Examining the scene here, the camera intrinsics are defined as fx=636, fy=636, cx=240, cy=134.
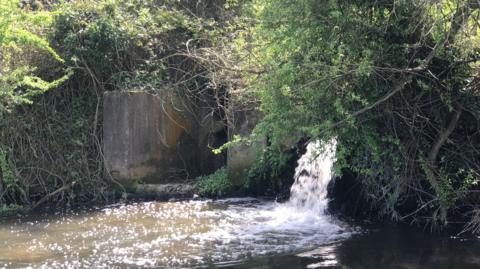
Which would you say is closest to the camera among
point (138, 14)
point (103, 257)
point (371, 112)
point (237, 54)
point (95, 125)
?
point (103, 257)

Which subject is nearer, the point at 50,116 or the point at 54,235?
the point at 54,235

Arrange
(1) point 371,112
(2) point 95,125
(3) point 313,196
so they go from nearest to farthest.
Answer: (1) point 371,112 < (3) point 313,196 < (2) point 95,125

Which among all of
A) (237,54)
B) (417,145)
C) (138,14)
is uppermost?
(138,14)

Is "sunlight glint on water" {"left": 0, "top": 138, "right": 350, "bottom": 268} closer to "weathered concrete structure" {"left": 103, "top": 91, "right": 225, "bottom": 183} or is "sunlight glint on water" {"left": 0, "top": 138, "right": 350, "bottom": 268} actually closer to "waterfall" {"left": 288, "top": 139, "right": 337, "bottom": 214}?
"waterfall" {"left": 288, "top": 139, "right": 337, "bottom": 214}

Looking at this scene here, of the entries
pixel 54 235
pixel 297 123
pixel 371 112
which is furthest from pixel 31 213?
pixel 371 112

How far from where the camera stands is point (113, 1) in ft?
38.8

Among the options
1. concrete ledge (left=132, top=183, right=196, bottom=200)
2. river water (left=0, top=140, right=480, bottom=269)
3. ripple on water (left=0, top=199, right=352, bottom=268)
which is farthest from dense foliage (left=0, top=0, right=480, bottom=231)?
ripple on water (left=0, top=199, right=352, bottom=268)

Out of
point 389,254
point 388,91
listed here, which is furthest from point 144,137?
point 389,254

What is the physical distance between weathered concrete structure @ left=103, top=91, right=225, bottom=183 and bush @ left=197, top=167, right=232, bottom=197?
0.59m

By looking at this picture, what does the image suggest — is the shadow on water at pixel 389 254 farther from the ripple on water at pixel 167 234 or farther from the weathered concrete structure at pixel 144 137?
the weathered concrete structure at pixel 144 137

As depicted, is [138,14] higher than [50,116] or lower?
higher

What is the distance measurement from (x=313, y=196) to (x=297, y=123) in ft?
6.11

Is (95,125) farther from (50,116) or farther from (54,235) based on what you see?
(54,235)

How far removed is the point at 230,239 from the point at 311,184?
7.34 ft
